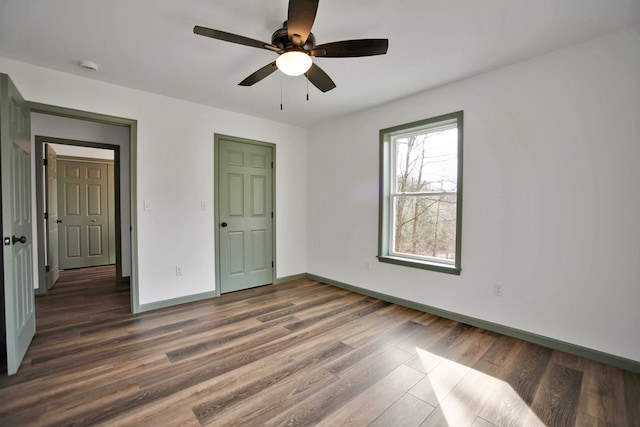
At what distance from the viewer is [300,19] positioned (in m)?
1.67

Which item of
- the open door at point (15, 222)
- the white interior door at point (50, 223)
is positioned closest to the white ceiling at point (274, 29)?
the open door at point (15, 222)

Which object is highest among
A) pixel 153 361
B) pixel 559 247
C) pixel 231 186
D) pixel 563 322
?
pixel 231 186

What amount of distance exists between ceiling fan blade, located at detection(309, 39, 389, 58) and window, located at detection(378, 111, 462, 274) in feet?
5.08

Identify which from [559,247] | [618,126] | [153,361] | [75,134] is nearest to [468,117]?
[618,126]

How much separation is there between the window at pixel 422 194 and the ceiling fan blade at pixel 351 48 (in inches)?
61.0

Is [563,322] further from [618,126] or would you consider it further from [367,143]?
[367,143]

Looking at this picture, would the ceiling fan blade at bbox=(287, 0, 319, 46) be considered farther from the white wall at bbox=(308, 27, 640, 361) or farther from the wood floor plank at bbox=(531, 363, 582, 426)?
the wood floor plank at bbox=(531, 363, 582, 426)

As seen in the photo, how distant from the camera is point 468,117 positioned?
2959mm

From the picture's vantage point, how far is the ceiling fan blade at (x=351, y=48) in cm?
187

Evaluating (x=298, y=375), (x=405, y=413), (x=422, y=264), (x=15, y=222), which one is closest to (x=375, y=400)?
(x=405, y=413)

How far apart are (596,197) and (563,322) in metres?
1.07

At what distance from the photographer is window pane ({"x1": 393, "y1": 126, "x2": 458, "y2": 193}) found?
3.20 m

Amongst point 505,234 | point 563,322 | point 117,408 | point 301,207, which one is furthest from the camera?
point 301,207

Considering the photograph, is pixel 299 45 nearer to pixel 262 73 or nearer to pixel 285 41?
pixel 285 41
